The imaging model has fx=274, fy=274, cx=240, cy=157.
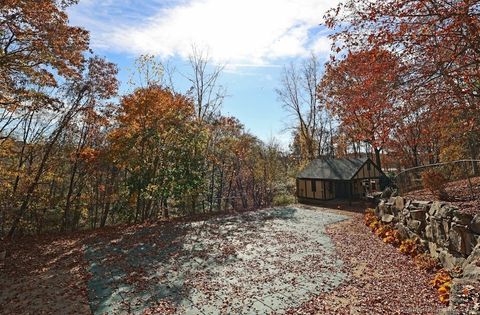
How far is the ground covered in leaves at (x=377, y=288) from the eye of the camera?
4965mm

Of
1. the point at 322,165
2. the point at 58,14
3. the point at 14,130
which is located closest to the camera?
the point at 58,14

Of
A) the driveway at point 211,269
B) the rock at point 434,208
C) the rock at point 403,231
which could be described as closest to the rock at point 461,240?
the rock at point 434,208

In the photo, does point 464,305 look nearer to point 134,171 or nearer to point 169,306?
point 169,306

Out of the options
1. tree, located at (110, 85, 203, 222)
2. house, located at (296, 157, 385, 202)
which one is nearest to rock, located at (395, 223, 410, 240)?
house, located at (296, 157, 385, 202)

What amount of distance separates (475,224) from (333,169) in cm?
1342

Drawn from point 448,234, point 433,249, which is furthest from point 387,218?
point 448,234

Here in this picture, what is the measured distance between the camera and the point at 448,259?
627 cm

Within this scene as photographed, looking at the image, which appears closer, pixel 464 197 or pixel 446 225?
pixel 446 225

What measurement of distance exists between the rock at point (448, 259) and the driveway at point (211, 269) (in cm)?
230

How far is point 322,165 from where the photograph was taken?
20.0 m

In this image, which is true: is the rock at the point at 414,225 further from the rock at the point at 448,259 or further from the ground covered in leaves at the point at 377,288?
the rock at the point at 448,259

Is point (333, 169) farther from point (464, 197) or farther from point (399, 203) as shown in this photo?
point (464, 197)

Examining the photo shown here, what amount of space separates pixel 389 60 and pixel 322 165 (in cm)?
1390

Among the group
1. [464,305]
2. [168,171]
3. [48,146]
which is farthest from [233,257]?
[48,146]
